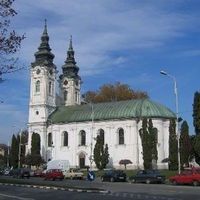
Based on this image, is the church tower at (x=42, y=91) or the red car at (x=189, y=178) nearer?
the red car at (x=189, y=178)

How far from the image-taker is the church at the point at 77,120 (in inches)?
3570

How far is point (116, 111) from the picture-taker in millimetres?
94625

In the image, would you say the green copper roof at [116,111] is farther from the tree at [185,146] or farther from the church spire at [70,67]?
the tree at [185,146]

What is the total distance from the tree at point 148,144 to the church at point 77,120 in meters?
5.86

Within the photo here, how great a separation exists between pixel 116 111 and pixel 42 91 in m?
18.6

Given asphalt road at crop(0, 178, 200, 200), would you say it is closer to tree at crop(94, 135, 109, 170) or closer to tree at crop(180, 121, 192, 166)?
tree at crop(180, 121, 192, 166)

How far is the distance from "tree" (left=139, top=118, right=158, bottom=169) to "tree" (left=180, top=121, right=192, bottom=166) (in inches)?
335

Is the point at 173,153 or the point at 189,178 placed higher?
the point at 173,153

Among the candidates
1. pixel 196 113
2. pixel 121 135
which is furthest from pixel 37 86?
pixel 196 113

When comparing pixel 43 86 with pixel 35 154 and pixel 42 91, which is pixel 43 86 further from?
pixel 35 154

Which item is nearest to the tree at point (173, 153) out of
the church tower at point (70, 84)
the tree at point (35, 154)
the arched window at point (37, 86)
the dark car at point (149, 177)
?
the dark car at point (149, 177)

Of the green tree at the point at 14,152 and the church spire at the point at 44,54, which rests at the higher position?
the church spire at the point at 44,54

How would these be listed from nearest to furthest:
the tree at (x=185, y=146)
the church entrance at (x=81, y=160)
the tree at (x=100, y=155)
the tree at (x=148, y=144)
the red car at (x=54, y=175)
A: 1. the red car at (x=54, y=175)
2. the tree at (x=185, y=146)
3. the tree at (x=148, y=144)
4. the tree at (x=100, y=155)
5. the church entrance at (x=81, y=160)

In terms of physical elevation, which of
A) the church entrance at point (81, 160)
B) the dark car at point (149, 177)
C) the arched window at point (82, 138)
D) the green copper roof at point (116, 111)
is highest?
the green copper roof at point (116, 111)
